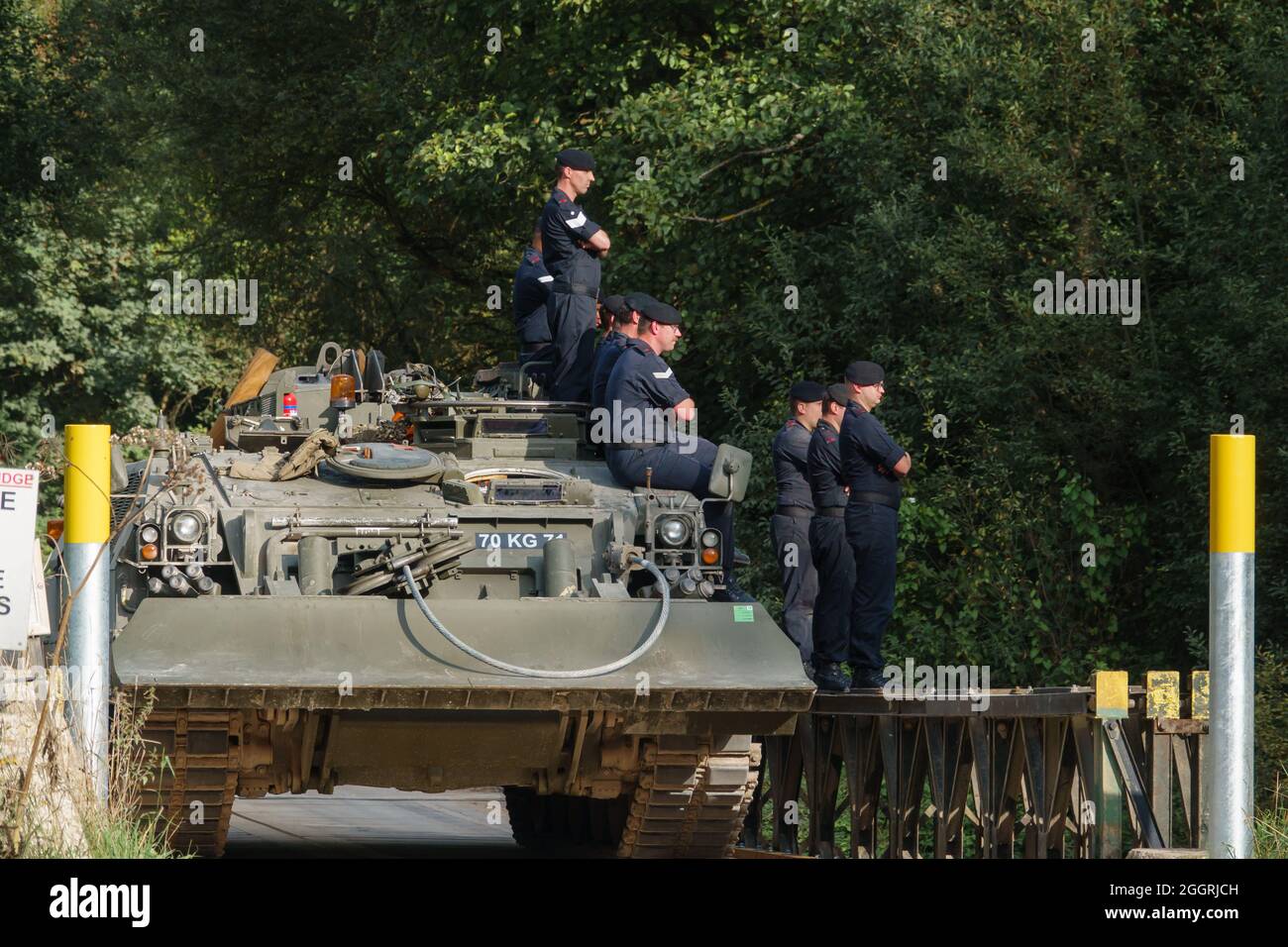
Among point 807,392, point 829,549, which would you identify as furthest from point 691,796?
point 807,392

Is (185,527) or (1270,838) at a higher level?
(185,527)

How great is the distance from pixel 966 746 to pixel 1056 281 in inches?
275

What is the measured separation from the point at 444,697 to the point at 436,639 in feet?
1.03

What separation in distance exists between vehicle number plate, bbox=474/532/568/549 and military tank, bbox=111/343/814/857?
0.5 inches

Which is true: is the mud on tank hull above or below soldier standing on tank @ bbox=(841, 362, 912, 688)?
below

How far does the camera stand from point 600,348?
1257 cm

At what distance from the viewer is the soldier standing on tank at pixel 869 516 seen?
1234cm

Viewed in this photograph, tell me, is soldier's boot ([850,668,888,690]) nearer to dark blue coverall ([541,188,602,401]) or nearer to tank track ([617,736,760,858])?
tank track ([617,736,760,858])

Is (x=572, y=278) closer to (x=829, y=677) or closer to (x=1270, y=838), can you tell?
(x=829, y=677)

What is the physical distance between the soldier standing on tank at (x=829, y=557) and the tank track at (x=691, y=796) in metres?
1.62

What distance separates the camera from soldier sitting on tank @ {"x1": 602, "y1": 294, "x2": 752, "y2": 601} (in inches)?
448

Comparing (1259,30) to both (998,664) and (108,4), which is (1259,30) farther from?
(108,4)

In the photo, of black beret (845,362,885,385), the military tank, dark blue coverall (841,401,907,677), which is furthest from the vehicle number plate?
black beret (845,362,885,385)

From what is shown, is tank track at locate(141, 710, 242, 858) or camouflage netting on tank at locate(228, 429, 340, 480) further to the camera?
camouflage netting on tank at locate(228, 429, 340, 480)
